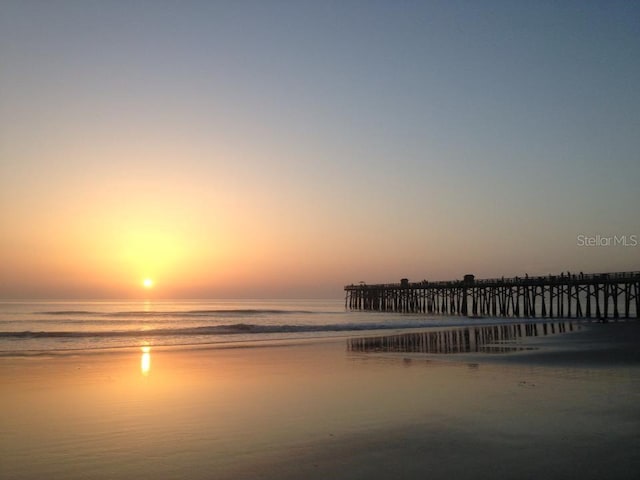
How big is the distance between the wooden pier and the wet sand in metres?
36.1

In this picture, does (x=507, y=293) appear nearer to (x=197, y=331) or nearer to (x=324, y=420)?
(x=197, y=331)

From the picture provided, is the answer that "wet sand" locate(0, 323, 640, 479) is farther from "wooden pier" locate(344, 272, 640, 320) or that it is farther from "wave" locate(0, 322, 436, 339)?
"wooden pier" locate(344, 272, 640, 320)

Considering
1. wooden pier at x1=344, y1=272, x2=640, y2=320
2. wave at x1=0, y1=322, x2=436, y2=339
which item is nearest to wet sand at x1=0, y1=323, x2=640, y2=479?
wave at x1=0, y1=322, x2=436, y2=339

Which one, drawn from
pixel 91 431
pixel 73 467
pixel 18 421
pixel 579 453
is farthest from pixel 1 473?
pixel 579 453

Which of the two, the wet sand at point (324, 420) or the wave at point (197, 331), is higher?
the wet sand at point (324, 420)

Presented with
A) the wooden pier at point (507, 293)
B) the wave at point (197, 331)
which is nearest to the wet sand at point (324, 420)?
the wave at point (197, 331)

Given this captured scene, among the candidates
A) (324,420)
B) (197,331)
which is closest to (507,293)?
(197,331)

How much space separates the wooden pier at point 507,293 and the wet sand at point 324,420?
36.1 metres

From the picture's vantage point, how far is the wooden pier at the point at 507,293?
48250 millimetres

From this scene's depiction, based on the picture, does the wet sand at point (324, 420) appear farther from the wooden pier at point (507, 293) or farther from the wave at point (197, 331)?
the wooden pier at point (507, 293)

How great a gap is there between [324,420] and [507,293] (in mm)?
57644

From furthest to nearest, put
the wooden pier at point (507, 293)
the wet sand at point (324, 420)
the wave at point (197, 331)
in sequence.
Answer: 1. the wooden pier at point (507, 293)
2. the wave at point (197, 331)
3. the wet sand at point (324, 420)

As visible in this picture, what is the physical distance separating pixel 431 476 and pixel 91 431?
544 centimetres

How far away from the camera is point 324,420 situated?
30.3ft
